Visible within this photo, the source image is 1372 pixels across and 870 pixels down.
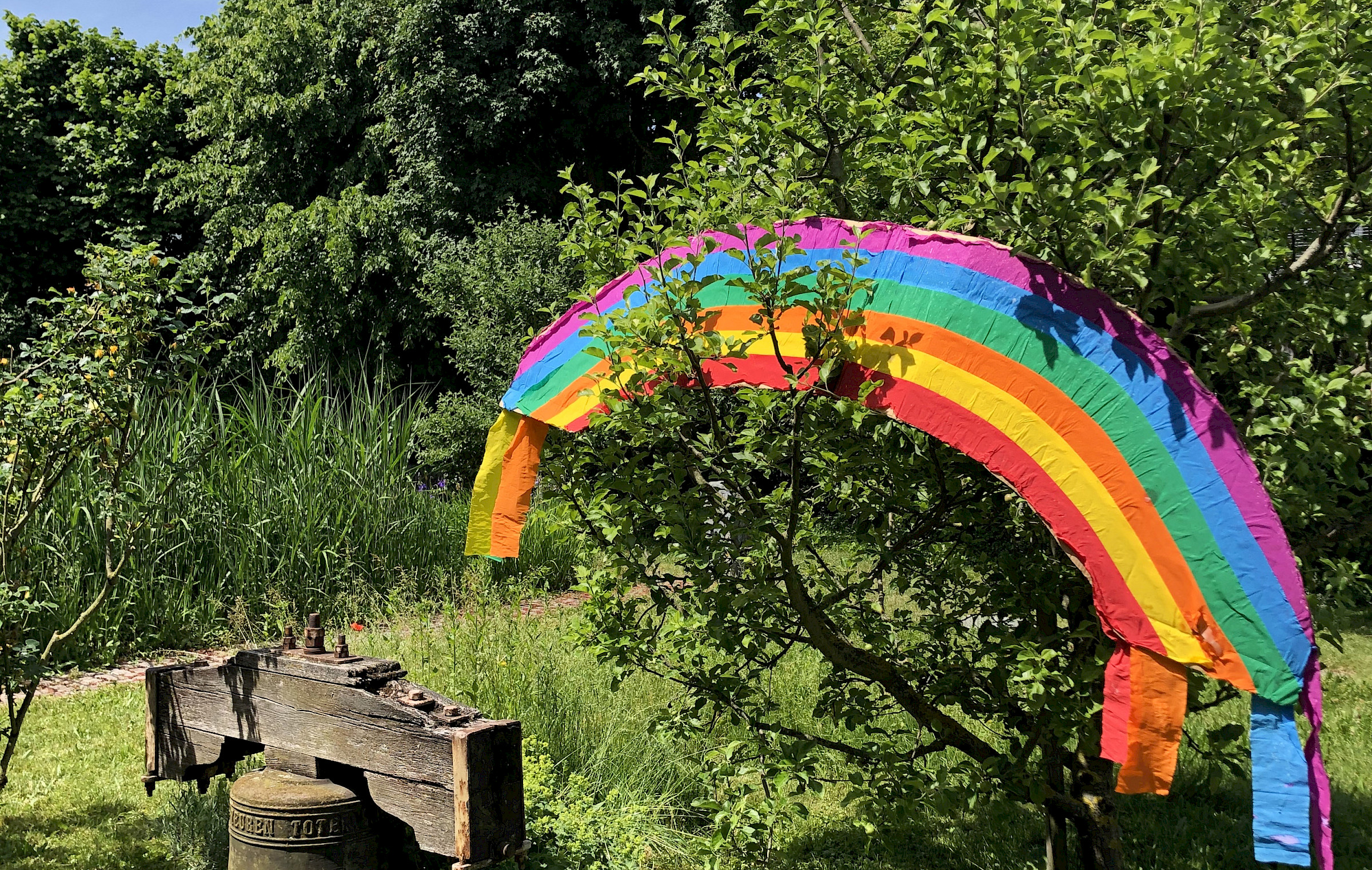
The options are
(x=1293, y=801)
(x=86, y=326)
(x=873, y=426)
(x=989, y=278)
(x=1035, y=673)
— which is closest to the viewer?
(x=1293, y=801)

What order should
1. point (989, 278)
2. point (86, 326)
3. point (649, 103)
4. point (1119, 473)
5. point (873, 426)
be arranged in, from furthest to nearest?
point (649, 103) → point (86, 326) → point (873, 426) → point (989, 278) → point (1119, 473)

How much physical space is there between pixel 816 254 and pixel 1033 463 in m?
0.82

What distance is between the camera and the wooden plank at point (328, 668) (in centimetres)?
289

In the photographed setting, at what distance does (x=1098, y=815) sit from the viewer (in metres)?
3.21

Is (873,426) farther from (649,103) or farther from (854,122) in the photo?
(649,103)

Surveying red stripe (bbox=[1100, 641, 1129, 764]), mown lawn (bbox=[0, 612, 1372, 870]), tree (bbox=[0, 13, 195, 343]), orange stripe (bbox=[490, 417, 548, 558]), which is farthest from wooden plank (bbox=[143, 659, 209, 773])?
tree (bbox=[0, 13, 195, 343])

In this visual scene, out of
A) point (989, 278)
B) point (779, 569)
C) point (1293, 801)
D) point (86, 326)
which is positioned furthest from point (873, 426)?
point (86, 326)

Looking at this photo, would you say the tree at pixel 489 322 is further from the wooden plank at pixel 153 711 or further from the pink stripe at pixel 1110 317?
the pink stripe at pixel 1110 317

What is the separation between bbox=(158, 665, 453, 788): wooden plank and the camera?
273 cm

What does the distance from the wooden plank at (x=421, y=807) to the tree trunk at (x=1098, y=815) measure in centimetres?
198

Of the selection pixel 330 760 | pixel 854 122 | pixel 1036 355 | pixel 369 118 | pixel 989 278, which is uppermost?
pixel 369 118

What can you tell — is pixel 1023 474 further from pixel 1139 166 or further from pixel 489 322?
pixel 489 322

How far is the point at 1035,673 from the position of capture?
108 inches

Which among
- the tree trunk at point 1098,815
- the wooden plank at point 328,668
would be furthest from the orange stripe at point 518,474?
the tree trunk at point 1098,815
